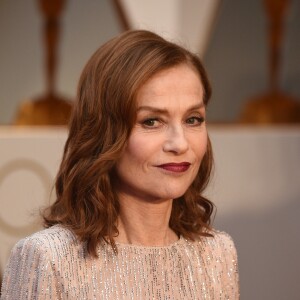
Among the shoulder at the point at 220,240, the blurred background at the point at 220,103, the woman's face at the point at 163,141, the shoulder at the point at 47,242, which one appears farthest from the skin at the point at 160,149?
the blurred background at the point at 220,103

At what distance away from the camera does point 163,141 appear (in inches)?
89.3

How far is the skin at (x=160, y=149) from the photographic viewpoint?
227 centimetres

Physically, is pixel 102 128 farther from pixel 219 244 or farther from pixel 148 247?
pixel 219 244

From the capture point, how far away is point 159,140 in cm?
226

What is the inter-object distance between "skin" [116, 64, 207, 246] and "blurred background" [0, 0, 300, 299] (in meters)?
1.76

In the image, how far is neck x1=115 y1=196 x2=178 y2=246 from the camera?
236 centimetres

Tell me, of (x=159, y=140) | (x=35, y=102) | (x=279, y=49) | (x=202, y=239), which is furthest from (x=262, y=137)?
(x=159, y=140)

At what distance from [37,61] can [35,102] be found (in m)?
0.22

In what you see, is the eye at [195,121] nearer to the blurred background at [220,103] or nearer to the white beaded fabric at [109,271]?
the white beaded fabric at [109,271]

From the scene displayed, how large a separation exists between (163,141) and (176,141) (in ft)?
0.11

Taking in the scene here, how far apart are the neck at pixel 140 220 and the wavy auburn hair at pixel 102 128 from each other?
28 mm

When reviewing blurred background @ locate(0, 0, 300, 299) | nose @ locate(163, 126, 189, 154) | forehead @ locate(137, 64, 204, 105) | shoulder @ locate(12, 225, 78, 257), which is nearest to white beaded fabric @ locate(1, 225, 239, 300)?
shoulder @ locate(12, 225, 78, 257)

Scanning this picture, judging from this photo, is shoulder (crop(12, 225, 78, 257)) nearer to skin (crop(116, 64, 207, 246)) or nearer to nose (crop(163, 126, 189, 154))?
skin (crop(116, 64, 207, 246))

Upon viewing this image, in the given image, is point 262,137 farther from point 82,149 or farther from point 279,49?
point 82,149
